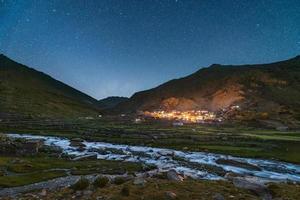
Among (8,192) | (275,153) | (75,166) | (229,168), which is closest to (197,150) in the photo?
(275,153)

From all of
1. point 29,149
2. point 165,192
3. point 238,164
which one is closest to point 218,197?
point 165,192

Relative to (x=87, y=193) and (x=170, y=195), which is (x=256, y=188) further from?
(x=87, y=193)

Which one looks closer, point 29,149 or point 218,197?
point 218,197

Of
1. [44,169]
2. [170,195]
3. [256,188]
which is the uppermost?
[170,195]

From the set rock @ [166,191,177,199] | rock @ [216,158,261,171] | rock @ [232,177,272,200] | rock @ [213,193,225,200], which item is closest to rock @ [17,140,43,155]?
rock @ [216,158,261,171]

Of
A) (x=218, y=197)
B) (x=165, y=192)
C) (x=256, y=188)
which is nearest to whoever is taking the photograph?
(x=218, y=197)

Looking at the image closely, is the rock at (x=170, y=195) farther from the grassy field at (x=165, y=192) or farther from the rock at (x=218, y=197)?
the rock at (x=218, y=197)

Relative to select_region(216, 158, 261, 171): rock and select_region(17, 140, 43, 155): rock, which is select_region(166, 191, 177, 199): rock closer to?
select_region(216, 158, 261, 171): rock

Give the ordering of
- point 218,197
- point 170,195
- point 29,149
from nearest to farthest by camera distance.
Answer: point 170,195
point 218,197
point 29,149

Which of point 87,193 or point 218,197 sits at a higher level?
point 87,193

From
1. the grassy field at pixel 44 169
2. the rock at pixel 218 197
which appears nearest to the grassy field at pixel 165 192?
the rock at pixel 218 197

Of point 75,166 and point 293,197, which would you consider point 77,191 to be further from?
point 75,166
